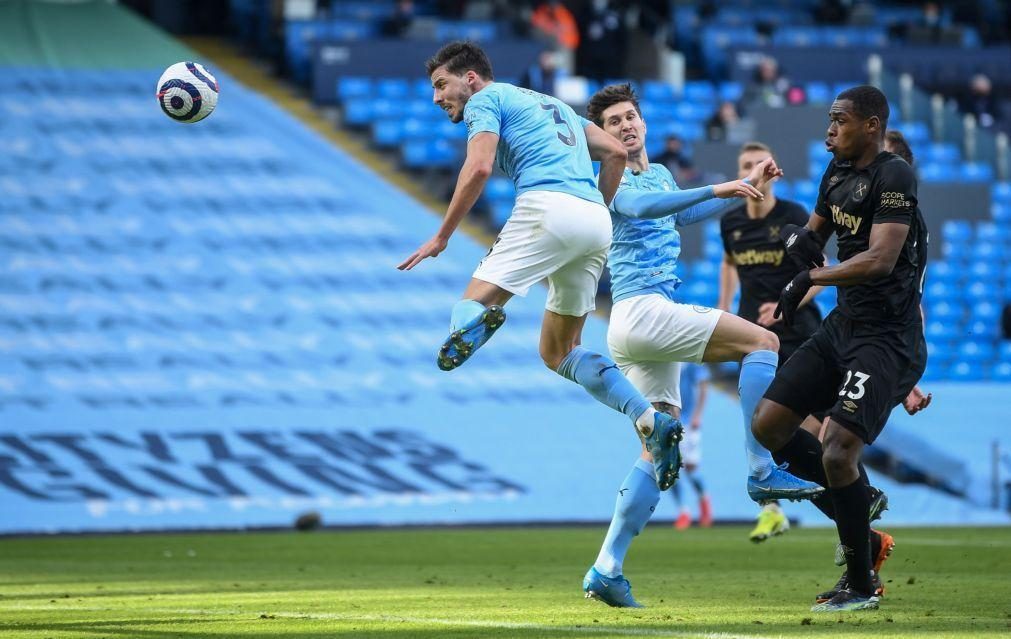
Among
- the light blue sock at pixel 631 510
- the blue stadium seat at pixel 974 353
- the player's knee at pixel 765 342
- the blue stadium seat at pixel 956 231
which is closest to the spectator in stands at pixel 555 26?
the blue stadium seat at pixel 956 231

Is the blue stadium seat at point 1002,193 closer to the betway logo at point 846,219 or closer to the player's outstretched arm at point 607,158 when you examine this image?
the player's outstretched arm at point 607,158

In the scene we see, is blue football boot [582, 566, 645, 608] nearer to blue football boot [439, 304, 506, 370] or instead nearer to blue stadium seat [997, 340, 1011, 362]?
blue football boot [439, 304, 506, 370]

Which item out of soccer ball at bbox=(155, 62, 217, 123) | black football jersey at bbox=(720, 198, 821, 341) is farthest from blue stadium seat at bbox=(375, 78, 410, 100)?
soccer ball at bbox=(155, 62, 217, 123)

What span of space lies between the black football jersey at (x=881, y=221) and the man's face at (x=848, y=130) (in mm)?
108

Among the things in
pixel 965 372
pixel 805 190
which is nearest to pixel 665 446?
pixel 965 372

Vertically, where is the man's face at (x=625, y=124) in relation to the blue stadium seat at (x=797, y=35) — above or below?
above

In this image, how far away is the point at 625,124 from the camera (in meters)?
7.97

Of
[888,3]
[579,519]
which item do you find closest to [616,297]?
[579,519]

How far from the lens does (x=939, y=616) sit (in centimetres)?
656

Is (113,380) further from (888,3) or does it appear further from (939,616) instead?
(888,3)

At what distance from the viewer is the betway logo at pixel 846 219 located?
23.0ft

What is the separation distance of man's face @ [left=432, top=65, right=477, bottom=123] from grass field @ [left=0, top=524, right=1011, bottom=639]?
235 cm

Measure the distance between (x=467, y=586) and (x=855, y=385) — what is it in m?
2.76

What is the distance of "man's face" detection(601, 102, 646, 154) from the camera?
26.2 ft
